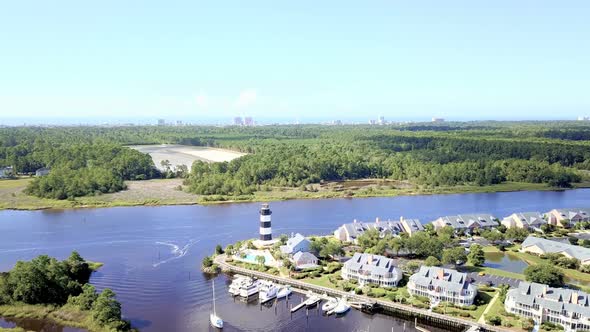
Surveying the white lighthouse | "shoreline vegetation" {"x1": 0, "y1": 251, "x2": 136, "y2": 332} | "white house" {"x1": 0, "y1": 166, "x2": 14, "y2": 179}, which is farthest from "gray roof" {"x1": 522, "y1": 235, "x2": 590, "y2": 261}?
"white house" {"x1": 0, "y1": 166, "x2": 14, "y2": 179}

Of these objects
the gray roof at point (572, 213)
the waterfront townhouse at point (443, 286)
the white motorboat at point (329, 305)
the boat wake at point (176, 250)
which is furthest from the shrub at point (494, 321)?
the gray roof at point (572, 213)

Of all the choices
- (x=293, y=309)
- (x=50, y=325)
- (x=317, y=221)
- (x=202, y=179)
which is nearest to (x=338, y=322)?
(x=293, y=309)

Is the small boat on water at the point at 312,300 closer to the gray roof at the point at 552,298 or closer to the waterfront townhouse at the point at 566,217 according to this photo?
the gray roof at the point at 552,298

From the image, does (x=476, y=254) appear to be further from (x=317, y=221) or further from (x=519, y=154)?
(x=519, y=154)

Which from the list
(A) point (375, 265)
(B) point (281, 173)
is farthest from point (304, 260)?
(B) point (281, 173)

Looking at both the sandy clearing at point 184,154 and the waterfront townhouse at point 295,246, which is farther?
the sandy clearing at point 184,154
